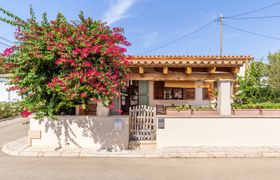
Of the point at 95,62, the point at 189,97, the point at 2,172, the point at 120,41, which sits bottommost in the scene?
the point at 2,172

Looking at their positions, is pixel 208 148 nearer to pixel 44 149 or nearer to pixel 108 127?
pixel 108 127

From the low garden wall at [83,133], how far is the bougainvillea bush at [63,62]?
0.97 metres

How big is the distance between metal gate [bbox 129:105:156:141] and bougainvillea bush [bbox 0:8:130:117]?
139 cm

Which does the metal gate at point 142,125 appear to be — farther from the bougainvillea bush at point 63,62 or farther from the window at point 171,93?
the window at point 171,93

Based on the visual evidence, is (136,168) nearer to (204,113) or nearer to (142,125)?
(142,125)

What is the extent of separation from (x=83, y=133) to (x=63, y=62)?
9.28 ft

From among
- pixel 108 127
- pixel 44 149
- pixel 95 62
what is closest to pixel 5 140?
pixel 44 149

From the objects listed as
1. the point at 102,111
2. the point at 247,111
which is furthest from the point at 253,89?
the point at 102,111

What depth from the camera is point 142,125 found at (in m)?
6.21

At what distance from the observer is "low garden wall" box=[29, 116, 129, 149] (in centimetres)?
589

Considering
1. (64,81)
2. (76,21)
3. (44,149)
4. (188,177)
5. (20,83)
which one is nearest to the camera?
(188,177)

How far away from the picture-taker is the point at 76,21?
530 cm

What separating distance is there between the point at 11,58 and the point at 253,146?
9.31 meters

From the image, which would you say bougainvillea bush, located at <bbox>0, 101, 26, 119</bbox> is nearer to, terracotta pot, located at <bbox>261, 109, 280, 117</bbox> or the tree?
the tree
